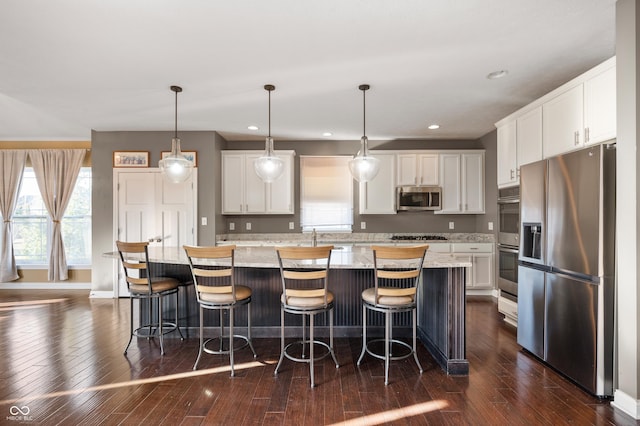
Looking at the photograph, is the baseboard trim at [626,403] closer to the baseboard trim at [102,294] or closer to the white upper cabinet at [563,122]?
→ the white upper cabinet at [563,122]

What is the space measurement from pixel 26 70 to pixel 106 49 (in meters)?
1.03

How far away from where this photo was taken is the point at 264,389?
2.25m

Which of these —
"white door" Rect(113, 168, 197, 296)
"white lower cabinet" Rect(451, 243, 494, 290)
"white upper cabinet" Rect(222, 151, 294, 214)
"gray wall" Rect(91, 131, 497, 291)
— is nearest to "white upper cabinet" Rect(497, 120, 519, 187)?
"gray wall" Rect(91, 131, 497, 291)

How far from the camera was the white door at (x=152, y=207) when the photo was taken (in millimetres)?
4812

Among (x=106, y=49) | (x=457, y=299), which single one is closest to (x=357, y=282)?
(x=457, y=299)

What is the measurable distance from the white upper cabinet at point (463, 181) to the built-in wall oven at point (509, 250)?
Result: 138 cm

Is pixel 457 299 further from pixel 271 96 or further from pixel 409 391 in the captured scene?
pixel 271 96

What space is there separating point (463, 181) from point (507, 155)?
5.06 feet

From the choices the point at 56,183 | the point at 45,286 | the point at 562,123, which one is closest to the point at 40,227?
the point at 56,183

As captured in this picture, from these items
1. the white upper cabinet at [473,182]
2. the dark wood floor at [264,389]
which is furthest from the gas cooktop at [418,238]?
the dark wood floor at [264,389]

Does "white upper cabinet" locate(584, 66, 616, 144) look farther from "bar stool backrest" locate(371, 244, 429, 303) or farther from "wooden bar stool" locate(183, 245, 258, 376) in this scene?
"wooden bar stool" locate(183, 245, 258, 376)

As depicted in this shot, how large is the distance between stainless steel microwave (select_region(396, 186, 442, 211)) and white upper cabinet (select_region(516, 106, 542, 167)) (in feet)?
5.90

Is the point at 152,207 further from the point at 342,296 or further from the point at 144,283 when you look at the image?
the point at 342,296

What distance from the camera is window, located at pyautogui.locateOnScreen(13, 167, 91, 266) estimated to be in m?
5.46
